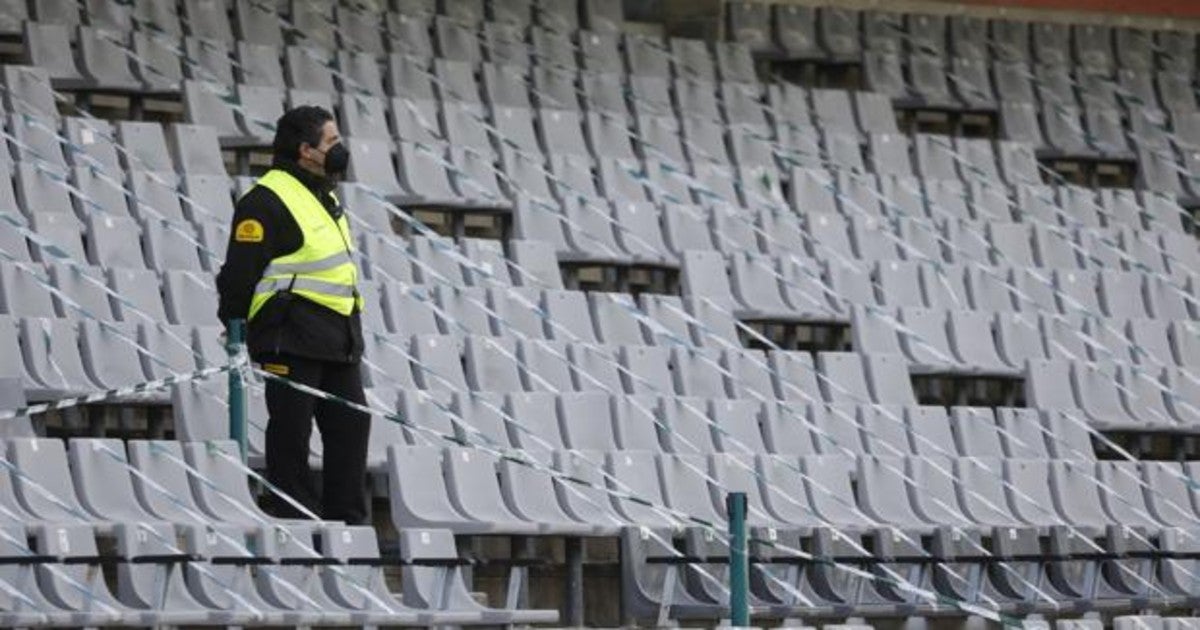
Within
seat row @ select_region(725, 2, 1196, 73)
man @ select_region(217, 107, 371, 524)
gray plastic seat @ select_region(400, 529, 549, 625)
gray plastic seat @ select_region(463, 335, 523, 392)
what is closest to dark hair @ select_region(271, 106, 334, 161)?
man @ select_region(217, 107, 371, 524)

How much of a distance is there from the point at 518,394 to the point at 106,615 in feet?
8.39

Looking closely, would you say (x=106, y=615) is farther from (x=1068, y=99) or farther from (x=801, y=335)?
(x=1068, y=99)

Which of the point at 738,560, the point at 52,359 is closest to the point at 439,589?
the point at 738,560

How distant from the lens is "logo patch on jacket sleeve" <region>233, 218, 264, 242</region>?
26.3ft

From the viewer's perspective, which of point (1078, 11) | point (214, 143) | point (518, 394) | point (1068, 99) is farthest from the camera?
point (1078, 11)

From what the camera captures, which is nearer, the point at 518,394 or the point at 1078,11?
the point at 518,394

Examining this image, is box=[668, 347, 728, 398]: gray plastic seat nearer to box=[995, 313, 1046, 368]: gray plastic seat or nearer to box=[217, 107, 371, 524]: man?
box=[995, 313, 1046, 368]: gray plastic seat

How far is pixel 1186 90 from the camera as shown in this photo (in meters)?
15.1

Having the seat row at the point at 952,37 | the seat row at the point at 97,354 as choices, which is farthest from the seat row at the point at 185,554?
the seat row at the point at 952,37

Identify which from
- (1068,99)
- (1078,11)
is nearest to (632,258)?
(1068,99)

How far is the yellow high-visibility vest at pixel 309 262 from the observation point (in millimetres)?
8055

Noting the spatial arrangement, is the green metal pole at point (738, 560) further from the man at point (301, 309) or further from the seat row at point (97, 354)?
the seat row at point (97, 354)

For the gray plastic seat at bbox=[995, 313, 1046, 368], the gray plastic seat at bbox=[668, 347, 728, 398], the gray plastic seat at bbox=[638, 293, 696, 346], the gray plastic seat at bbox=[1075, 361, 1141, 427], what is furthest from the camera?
the gray plastic seat at bbox=[995, 313, 1046, 368]

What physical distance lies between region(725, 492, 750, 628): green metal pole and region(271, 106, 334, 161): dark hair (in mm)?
1538
